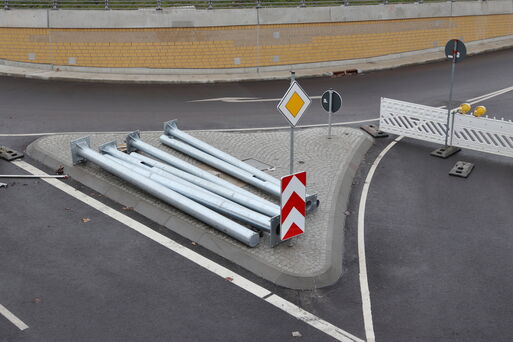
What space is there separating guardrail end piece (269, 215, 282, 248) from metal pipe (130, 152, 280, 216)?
1.74ft

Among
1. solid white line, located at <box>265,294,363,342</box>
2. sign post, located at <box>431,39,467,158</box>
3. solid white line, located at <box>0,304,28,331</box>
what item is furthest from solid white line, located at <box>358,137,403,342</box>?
solid white line, located at <box>0,304,28,331</box>

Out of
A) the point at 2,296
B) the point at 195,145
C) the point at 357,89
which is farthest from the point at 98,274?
the point at 357,89

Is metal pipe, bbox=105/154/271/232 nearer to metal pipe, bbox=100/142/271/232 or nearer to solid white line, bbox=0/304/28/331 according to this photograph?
metal pipe, bbox=100/142/271/232

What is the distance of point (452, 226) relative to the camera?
10.6 m

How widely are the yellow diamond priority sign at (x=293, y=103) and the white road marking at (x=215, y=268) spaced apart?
2.49 m

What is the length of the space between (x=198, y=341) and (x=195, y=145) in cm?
644

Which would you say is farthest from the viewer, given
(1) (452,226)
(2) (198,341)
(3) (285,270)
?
(1) (452,226)

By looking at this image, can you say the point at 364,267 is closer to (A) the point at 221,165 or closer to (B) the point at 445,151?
(A) the point at 221,165

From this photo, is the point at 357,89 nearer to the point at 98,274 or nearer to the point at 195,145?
the point at 195,145

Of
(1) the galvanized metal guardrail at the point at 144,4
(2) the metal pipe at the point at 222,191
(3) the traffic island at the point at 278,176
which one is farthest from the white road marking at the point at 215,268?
(1) the galvanized metal guardrail at the point at 144,4

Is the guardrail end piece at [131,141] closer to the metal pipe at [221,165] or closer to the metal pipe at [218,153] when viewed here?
the metal pipe at [221,165]

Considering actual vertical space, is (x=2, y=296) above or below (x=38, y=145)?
below

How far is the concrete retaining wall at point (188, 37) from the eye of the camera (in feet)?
71.6

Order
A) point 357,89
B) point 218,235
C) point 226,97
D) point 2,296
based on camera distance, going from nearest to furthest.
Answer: point 2,296 < point 218,235 < point 226,97 < point 357,89
